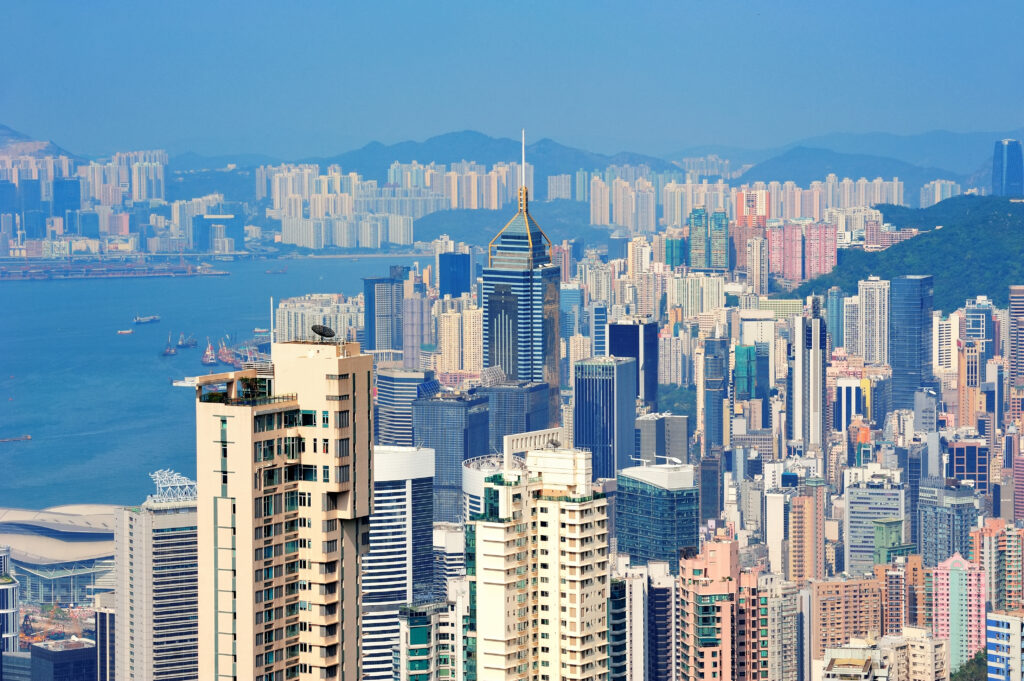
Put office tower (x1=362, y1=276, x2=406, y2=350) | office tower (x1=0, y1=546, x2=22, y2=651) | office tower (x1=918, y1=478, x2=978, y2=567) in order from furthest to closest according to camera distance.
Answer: office tower (x1=362, y1=276, x2=406, y2=350), office tower (x1=918, y1=478, x2=978, y2=567), office tower (x1=0, y1=546, x2=22, y2=651)

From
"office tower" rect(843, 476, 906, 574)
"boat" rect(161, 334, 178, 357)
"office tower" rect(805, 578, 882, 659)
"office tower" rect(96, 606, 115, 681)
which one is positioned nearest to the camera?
"office tower" rect(96, 606, 115, 681)

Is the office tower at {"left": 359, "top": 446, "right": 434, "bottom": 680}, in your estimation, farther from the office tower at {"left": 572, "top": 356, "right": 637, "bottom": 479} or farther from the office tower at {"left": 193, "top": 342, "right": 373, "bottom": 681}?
the office tower at {"left": 193, "top": 342, "right": 373, "bottom": 681}

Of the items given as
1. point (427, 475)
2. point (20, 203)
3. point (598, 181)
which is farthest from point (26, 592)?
point (598, 181)

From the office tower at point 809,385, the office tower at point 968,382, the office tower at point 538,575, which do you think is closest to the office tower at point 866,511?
the office tower at point 809,385

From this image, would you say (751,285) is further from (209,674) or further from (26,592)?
Answer: (209,674)

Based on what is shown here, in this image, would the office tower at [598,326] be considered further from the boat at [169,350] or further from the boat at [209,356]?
the boat at [209,356]

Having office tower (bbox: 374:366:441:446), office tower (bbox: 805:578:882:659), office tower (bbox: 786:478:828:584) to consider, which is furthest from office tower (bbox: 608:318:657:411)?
office tower (bbox: 805:578:882:659)

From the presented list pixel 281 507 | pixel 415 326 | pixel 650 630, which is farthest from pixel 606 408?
pixel 281 507

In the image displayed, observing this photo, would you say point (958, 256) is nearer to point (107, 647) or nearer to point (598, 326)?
point (598, 326)
